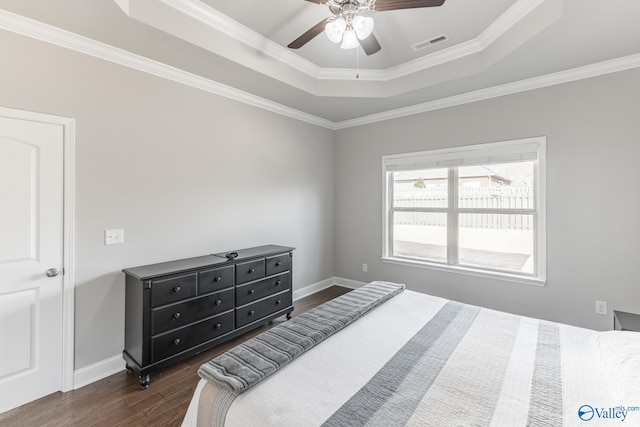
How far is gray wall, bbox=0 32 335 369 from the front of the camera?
2.22 m

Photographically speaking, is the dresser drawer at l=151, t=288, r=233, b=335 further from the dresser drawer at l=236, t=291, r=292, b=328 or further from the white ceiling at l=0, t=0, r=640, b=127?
the white ceiling at l=0, t=0, r=640, b=127

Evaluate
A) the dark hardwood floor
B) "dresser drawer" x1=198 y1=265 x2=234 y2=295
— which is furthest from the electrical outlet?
the dark hardwood floor

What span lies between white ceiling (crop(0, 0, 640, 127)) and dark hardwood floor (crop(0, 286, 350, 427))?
2.77 metres

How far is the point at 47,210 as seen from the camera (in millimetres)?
2148

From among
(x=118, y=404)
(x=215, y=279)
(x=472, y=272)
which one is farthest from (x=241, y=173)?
(x=472, y=272)

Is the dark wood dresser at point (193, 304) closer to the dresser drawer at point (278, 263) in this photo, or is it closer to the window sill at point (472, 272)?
the dresser drawer at point (278, 263)

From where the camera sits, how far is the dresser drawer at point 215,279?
2594mm

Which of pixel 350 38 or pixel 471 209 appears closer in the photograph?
pixel 350 38

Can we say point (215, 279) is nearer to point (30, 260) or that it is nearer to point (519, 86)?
point (30, 260)

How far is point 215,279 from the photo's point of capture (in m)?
2.70

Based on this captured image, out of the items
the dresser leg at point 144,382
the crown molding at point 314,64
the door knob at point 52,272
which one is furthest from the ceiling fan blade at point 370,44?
the dresser leg at point 144,382

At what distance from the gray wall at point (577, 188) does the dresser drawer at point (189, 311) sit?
2746 millimetres

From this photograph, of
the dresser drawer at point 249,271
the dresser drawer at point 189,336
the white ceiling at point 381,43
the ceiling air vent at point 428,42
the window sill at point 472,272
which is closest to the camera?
the white ceiling at point 381,43

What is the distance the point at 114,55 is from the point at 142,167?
0.95 m
